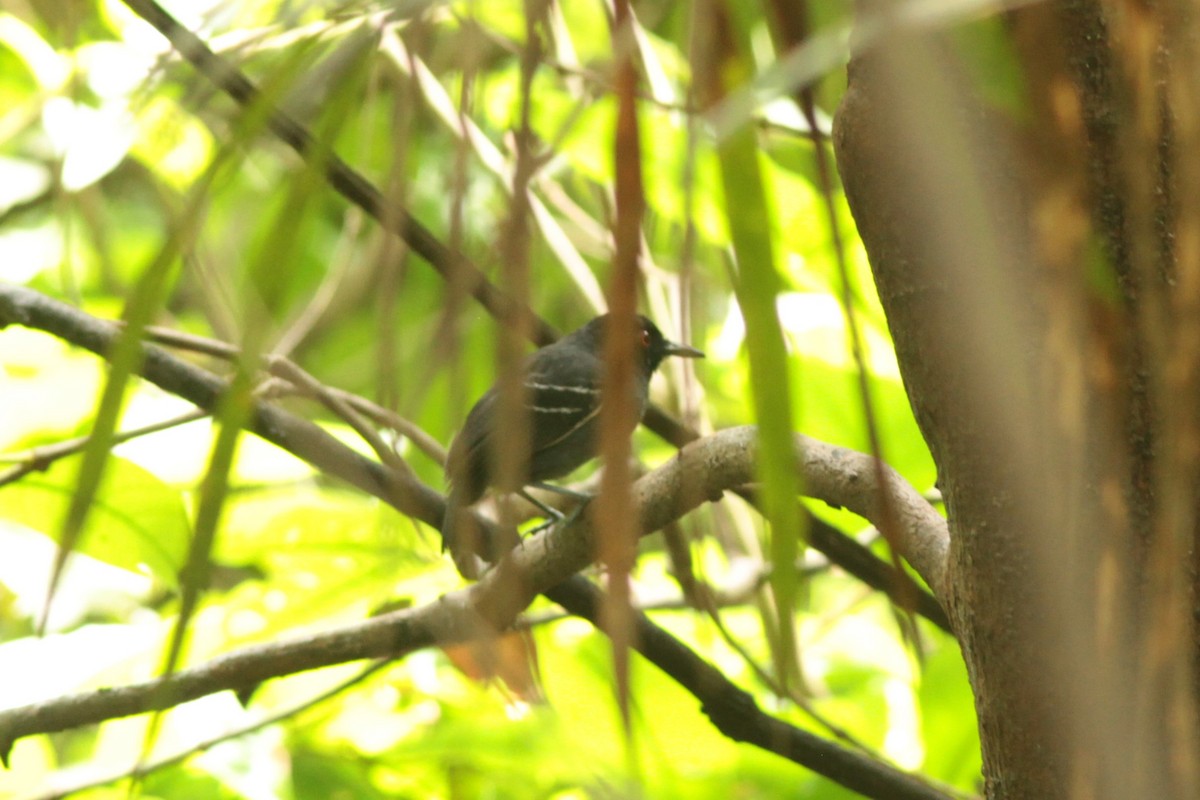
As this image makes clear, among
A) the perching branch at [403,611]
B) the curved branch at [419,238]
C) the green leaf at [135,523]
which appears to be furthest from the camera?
the green leaf at [135,523]

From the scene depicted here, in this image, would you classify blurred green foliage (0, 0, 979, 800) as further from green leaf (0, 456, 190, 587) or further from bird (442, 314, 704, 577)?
bird (442, 314, 704, 577)

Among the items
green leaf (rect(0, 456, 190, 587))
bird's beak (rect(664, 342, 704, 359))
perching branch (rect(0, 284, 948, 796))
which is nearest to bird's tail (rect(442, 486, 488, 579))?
perching branch (rect(0, 284, 948, 796))

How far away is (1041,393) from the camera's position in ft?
1.74

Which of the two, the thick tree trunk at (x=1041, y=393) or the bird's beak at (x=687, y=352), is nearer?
the thick tree trunk at (x=1041, y=393)

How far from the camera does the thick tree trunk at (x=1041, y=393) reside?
401 mm

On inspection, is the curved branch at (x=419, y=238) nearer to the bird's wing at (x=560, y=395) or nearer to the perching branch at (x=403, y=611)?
the perching branch at (x=403, y=611)

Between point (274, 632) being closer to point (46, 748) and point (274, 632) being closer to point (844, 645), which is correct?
point (46, 748)

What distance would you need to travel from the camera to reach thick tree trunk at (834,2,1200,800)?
0.40 meters

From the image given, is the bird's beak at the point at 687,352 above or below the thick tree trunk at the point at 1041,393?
above

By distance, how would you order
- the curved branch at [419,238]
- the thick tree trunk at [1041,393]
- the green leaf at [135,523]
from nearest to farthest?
the thick tree trunk at [1041,393] < the curved branch at [419,238] < the green leaf at [135,523]

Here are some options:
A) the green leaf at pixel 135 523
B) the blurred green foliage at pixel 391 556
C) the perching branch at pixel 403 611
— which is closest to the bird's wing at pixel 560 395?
the blurred green foliage at pixel 391 556

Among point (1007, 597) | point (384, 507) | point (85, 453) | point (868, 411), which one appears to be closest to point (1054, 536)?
point (868, 411)

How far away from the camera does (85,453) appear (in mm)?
547

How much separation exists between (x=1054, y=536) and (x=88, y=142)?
194cm
